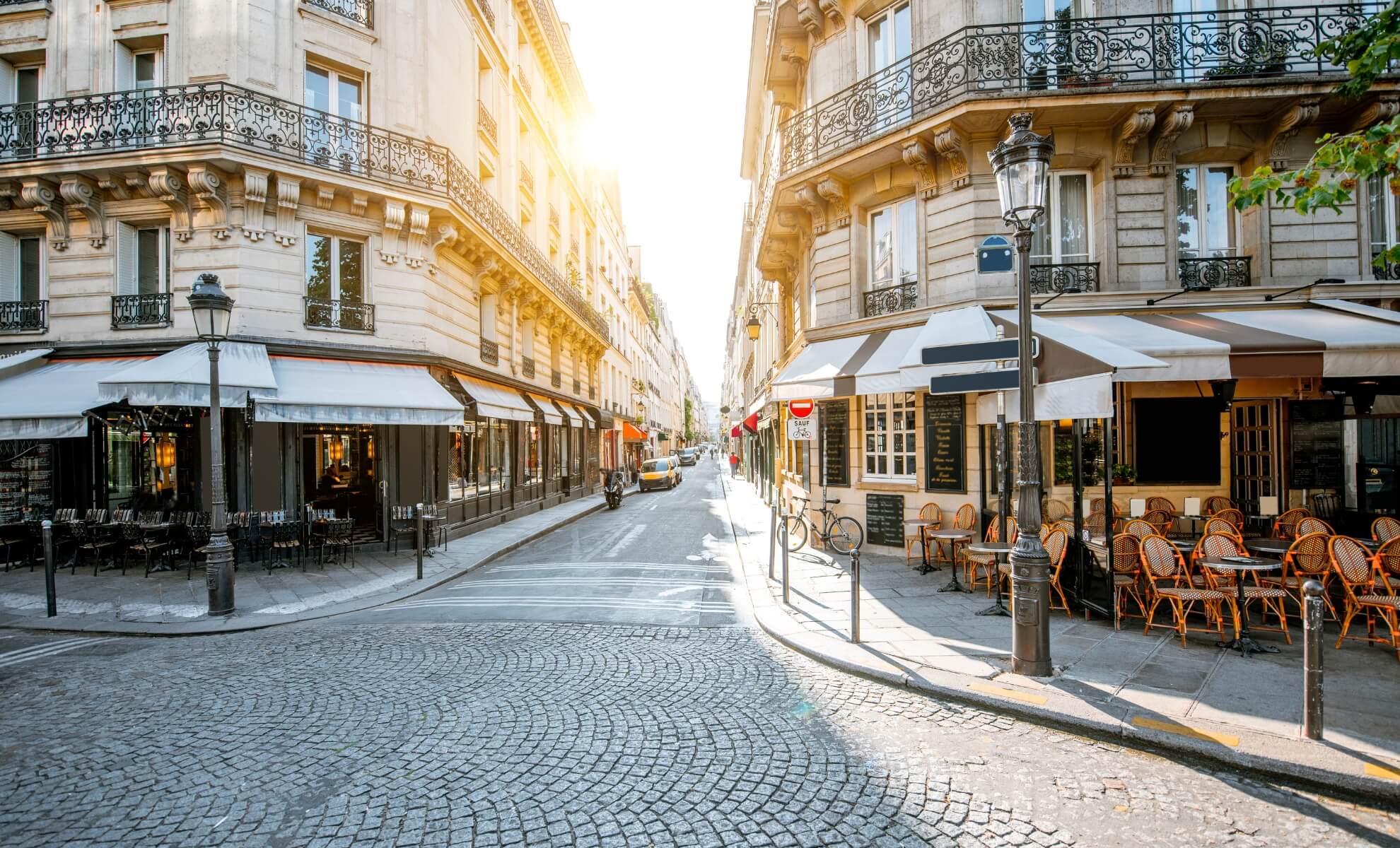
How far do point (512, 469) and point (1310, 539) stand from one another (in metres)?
18.0

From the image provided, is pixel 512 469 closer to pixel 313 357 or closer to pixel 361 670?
pixel 313 357

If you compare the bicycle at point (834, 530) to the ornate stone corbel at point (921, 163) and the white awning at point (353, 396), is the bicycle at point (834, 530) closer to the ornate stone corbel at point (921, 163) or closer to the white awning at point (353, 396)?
the ornate stone corbel at point (921, 163)

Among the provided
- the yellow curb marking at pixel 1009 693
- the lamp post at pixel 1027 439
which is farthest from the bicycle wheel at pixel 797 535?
the yellow curb marking at pixel 1009 693

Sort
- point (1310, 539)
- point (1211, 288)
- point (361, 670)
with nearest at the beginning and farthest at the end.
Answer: point (361, 670) < point (1310, 539) < point (1211, 288)

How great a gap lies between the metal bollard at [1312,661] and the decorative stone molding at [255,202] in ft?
50.5

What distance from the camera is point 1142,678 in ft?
17.5

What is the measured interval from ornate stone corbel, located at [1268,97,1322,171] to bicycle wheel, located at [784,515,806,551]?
9956 millimetres

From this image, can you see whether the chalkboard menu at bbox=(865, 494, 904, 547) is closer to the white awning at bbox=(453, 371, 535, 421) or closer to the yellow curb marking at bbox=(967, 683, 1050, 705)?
the yellow curb marking at bbox=(967, 683, 1050, 705)

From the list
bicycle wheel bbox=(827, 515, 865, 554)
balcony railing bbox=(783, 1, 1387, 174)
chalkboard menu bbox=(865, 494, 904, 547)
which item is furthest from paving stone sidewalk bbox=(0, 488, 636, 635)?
balcony railing bbox=(783, 1, 1387, 174)

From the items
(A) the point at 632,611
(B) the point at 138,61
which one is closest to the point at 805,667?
(A) the point at 632,611

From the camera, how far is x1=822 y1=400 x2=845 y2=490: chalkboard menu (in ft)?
41.9

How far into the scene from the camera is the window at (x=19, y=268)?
13156mm

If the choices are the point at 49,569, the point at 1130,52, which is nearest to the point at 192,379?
the point at 49,569

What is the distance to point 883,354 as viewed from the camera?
1031cm
